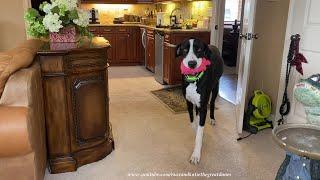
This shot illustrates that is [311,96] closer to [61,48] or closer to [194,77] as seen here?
[194,77]

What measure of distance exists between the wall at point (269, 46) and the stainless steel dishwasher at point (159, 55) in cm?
189

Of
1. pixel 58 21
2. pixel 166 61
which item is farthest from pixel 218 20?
pixel 58 21

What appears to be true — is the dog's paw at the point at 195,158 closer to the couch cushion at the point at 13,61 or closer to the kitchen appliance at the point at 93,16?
the couch cushion at the point at 13,61

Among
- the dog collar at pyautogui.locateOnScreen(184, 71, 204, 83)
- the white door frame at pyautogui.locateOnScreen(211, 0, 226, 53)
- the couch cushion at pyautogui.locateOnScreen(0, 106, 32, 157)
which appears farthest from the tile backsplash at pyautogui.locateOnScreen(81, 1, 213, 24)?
the couch cushion at pyautogui.locateOnScreen(0, 106, 32, 157)

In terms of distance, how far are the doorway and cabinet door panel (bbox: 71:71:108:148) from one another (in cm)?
227

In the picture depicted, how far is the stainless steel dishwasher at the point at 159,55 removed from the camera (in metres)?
4.98

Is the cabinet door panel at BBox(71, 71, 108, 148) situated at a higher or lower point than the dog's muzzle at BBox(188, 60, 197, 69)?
lower

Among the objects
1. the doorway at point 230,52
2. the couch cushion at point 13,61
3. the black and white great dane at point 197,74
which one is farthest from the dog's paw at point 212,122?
the couch cushion at point 13,61

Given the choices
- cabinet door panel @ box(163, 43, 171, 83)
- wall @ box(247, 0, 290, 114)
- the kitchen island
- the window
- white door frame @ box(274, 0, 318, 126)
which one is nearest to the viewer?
white door frame @ box(274, 0, 318, 126)

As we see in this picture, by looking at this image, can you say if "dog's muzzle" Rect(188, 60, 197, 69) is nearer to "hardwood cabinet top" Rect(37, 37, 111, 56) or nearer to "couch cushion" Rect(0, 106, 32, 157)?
"hardwood cabinet top" Rect(37, 37, 111, 56)

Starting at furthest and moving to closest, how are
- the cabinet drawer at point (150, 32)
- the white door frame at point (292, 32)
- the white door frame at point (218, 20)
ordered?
the cabinet drawer at point (150, 32)
the white door frame at point (218, 20)
the white door frame at point (292, 32)

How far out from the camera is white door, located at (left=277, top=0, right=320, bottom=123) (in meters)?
2.47

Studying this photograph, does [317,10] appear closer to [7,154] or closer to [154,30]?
[7,154]

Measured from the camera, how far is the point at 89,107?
2.35m
